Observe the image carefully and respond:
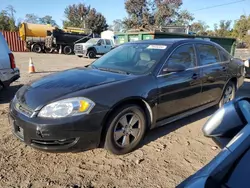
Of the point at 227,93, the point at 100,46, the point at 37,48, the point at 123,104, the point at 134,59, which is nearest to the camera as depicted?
the point at 123,104

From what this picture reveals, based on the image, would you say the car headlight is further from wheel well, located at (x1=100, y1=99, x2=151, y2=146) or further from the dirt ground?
the dirt ground

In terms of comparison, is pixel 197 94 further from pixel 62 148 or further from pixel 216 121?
pixel 62 148

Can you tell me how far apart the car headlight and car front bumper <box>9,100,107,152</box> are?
61 mm

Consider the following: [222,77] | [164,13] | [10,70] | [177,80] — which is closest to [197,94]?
[177,80]

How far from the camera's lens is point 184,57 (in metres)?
4.11

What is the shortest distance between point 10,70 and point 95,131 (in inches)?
150

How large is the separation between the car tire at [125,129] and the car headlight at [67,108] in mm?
389

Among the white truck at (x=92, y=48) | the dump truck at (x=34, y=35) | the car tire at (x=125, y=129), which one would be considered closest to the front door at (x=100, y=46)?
the white truck at (x=92, y=48)

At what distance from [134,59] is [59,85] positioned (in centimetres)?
140

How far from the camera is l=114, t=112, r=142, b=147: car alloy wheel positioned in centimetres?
315

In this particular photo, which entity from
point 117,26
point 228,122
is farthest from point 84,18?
point 228,122

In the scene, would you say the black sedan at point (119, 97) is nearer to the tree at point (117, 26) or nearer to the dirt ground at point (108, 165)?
the dirt ground at point (108, 165)

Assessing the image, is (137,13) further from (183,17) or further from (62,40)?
(62,40)

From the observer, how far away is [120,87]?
3105 mm
